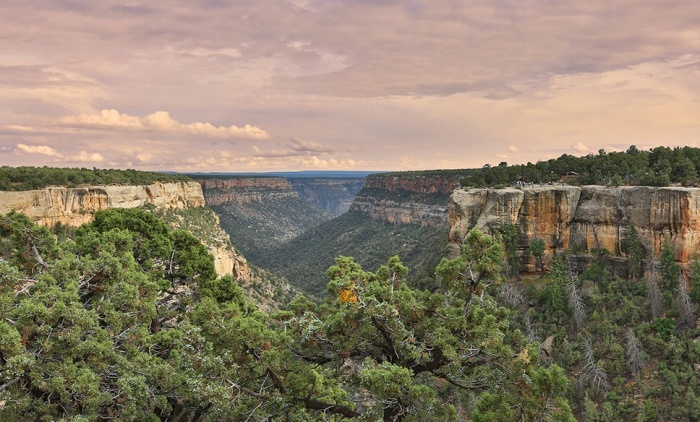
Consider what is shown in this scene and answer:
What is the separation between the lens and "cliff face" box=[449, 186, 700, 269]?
3378 centimetres

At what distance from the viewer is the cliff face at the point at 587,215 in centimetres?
3378

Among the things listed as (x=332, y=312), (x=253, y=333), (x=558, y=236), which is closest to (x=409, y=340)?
(x=332, y=312)

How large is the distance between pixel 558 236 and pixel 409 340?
33.5 m

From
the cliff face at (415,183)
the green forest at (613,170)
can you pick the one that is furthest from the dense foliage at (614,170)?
the cliff face at (415,183)

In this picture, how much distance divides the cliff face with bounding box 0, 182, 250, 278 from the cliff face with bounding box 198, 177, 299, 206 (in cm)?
6845

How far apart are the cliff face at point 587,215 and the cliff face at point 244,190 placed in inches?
3861

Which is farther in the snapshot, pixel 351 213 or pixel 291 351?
pixel 351 213

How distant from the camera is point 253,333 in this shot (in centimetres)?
1295

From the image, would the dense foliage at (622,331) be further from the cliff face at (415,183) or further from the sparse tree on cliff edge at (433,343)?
the cliff face at (415,183)

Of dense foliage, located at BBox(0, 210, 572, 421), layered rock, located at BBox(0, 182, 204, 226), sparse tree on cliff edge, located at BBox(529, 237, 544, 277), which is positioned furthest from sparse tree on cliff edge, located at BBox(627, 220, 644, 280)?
layered rock, located at BBox(0, 182, 204, 226)

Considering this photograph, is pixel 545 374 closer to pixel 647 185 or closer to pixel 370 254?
pixel 647 185

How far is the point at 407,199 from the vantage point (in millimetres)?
108250

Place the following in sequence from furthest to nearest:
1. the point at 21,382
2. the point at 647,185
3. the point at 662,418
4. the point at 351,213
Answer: the point at 351,213 < the point at 647,185 < the point at 662,418 < the point at 21,382

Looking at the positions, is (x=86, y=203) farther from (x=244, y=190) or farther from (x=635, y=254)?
(x=244, y=190)
